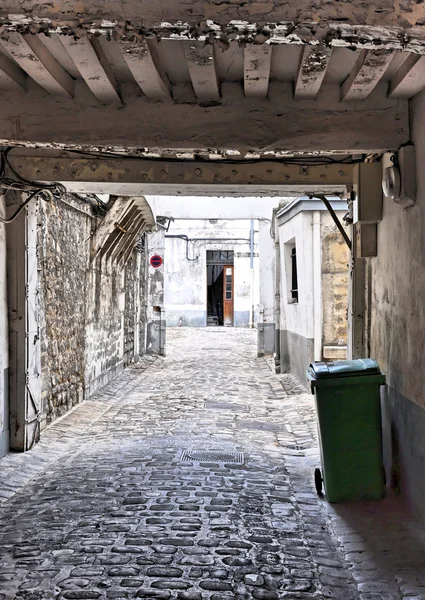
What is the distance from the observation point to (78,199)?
9.56 meters

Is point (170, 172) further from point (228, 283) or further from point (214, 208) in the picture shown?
point (228, 283)

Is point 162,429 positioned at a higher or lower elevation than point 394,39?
lower

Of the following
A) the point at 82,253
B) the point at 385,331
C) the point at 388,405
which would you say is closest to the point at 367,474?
the point at 388,405

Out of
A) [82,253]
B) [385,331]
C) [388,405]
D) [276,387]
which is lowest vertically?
[276,387]

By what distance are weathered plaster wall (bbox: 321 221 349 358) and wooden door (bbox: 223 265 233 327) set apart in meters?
21.5

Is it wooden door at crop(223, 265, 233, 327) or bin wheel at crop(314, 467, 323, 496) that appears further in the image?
wooden door at crop(223, 265, 233, 327)

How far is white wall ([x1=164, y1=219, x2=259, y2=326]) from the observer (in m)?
30.5

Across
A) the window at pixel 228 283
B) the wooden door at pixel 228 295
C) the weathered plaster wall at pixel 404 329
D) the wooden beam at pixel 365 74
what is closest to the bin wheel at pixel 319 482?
the weathered plaster wall at pixel 404 329

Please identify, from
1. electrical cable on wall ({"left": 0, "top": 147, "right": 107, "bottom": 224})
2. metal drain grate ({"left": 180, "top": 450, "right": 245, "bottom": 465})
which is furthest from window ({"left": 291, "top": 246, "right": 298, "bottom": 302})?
electrical cable on wall ({"left": 0, "top": 147, "right": 107, "bottom": 224})

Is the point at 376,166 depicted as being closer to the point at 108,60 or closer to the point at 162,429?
the point at 108,60

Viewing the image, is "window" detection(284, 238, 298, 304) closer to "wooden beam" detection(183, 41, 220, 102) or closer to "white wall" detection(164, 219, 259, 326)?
"wooden beam" detection(183, 41, 220, 102)

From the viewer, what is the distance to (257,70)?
416 cm

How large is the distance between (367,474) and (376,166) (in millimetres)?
2897

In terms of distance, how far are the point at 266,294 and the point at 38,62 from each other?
48.0ft
